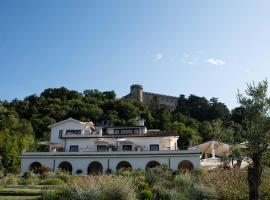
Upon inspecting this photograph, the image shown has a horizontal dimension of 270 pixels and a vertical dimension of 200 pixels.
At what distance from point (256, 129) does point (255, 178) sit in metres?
1.84

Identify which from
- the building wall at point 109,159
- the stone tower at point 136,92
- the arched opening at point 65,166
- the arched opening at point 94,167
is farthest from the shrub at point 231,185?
the stone tower at point 136,92

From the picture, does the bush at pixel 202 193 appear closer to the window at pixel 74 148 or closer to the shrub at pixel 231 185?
the shrub at pixel 231 185

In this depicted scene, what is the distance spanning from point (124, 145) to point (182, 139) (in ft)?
89.0

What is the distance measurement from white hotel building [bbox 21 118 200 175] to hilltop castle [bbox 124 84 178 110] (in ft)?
292

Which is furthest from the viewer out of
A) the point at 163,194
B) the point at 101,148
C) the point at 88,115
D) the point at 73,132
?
the point at 88,115

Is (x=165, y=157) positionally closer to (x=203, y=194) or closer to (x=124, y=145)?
(x=124, y=145)

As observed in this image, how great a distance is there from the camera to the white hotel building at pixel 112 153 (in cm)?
4506

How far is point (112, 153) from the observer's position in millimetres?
46312

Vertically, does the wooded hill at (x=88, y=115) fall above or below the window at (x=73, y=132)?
above

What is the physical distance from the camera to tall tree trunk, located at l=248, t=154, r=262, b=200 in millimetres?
14969

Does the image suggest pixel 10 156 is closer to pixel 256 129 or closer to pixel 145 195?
pixel 145 195

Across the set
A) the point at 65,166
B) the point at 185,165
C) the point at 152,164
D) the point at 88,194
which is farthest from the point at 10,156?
the point at 88,194

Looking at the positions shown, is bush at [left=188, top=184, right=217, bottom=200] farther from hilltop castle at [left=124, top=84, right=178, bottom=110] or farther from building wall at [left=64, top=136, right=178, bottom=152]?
hilltop castle at [left=124, top=84, right=178, bottom=110]

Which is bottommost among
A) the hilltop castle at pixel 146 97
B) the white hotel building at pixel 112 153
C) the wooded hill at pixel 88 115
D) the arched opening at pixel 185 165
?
the arched opening at pixel 185 165
